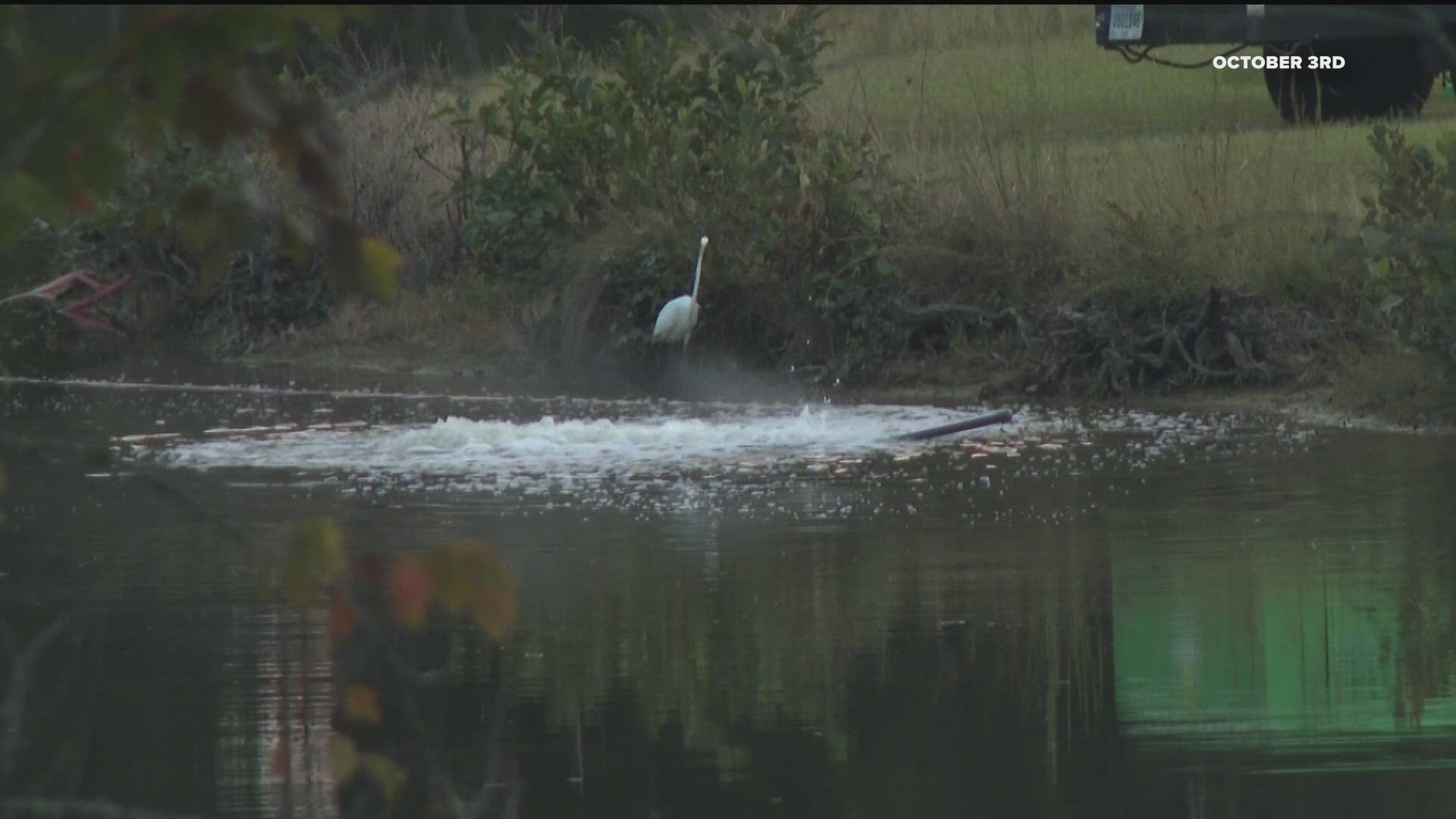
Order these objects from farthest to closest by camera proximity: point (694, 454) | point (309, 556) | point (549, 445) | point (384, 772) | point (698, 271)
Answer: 1. point (698, 271)
2. point (549, 445)
3. point (694, 454)
4. point (384, 772)
5. point (309, 556)

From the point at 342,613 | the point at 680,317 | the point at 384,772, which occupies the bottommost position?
the point at 384,772

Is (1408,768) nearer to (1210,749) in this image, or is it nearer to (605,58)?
(1210,749)

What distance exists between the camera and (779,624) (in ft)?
25.7

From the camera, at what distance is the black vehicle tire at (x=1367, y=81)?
70.8 ft

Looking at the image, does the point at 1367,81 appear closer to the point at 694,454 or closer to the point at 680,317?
the point at 680,317

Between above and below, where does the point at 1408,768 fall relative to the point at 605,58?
below

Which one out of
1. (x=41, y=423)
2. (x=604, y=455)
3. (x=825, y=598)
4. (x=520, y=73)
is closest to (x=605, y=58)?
(x=520, y=73)

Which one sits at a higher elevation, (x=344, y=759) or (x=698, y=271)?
(x=698, y=271)

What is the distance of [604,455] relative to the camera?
12.2m

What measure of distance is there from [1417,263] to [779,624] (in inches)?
243

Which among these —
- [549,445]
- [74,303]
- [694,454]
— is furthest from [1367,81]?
[74,303]

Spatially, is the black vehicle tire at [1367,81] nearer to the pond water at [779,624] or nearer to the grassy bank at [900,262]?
the grassy bank at [900,262]

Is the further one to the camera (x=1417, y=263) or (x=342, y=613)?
(x=1417, y=263)

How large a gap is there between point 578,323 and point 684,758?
10.6 meters
